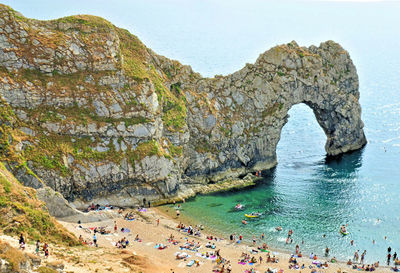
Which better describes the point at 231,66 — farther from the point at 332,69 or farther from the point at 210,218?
the point at 210,218

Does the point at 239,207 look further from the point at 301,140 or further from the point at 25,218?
the point at 301,140

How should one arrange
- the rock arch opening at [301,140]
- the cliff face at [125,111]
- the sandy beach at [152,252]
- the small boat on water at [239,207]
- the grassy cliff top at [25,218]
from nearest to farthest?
the sandy beach at [152,252], the grassy cliff top at [25,218], the cliff face at [125,111], the small boat on water at [239,207], the rock arch opening at [301,140]

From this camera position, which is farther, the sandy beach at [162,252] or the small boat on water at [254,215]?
the small boat on water at [254,215]

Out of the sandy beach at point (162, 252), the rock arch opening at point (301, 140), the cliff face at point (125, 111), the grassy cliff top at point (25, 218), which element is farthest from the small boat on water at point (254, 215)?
Answer: the grassy cliff top at point (25, 218)

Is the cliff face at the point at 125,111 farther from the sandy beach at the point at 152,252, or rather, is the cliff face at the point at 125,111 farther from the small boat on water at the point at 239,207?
the small boat on water at the point at 239,207

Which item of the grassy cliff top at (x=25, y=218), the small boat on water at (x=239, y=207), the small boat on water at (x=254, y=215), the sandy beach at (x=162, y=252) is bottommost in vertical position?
the sandy beach at (x=162, y=252)

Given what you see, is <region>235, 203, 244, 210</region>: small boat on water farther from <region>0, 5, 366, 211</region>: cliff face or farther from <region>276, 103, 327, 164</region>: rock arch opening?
<region>276, 103, 327, 164</region>: rock arch opening

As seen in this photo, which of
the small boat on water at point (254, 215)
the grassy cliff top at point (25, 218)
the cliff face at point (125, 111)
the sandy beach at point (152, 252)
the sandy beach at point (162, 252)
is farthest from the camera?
the small boat on water at point (254, 215)

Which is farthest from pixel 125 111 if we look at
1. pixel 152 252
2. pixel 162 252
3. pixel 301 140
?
pixel 301 140
